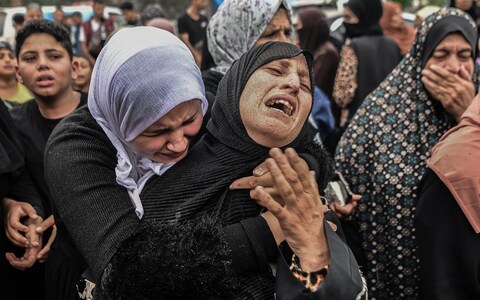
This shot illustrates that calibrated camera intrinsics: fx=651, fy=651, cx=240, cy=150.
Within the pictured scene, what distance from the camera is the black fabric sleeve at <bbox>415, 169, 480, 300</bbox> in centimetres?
237

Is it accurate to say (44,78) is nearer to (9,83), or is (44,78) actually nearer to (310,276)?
(9,83)

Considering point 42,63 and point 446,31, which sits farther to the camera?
point 42,63

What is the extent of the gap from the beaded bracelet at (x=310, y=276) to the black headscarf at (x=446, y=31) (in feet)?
6.42

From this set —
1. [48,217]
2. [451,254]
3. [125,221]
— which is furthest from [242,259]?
[48,217]

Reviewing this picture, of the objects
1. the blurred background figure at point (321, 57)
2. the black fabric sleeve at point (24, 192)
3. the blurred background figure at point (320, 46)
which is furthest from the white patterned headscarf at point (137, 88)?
the blurred background figure at point (320, 46)

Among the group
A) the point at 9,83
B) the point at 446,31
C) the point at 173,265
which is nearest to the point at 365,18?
the point at 446,31

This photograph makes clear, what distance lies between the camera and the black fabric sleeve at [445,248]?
2365 mm

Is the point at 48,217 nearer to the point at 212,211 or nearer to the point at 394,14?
the point at 212,211

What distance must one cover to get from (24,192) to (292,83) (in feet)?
5.57

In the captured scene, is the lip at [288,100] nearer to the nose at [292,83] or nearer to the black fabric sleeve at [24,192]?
the nose at [292,83]

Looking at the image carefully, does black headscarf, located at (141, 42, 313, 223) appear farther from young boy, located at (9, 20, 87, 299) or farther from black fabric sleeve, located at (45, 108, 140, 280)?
young boy, located at (9, 20, 87, 299)

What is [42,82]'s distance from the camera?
3432 mm

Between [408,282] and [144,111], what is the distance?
213cm

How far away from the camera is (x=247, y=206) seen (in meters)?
1.90
